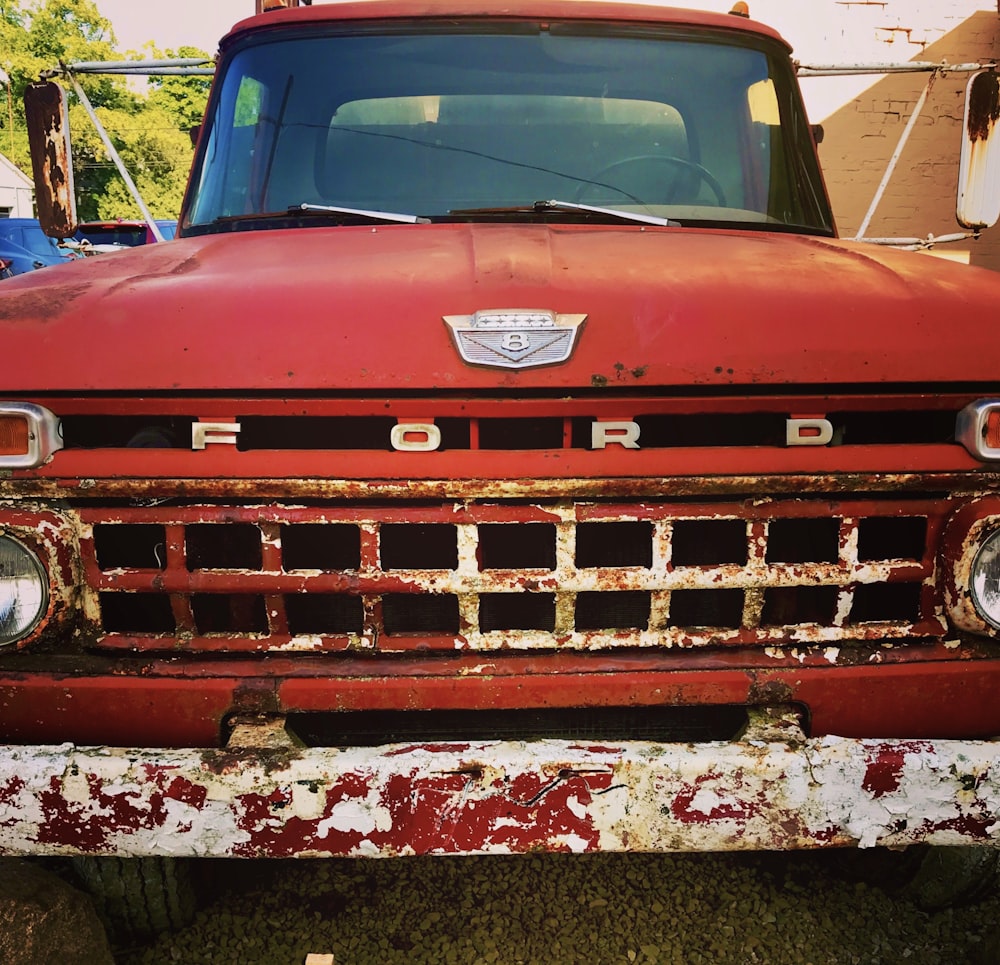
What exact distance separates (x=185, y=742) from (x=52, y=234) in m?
2.01

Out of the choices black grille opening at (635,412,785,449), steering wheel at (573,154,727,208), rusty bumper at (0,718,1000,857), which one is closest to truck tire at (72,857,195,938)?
rusty bumper at (0,718,1000,857)

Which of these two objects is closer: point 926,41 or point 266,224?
point 266,224

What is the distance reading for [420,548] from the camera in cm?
186

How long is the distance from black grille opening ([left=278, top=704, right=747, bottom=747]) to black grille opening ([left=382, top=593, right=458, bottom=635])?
0.17m

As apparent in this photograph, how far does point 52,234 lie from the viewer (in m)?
3.04

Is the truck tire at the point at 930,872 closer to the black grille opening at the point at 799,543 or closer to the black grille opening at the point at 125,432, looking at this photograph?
the black grille opening at the point at 799,543

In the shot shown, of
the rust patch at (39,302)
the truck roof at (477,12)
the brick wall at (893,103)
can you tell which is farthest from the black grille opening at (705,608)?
the brick wall at (893,103)

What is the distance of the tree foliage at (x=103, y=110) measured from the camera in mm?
34656

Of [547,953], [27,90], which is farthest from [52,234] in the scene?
[547,953]

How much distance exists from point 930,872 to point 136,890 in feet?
6.07

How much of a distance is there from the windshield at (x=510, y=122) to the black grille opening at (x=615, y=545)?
1147 millimetres

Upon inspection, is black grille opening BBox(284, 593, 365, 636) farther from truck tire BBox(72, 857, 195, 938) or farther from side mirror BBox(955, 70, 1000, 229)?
side mirror BBox(955, 70, 1000, 229)

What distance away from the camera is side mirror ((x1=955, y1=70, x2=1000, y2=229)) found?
9.45ft

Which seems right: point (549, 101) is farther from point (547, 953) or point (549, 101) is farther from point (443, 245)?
point (547, 953)
